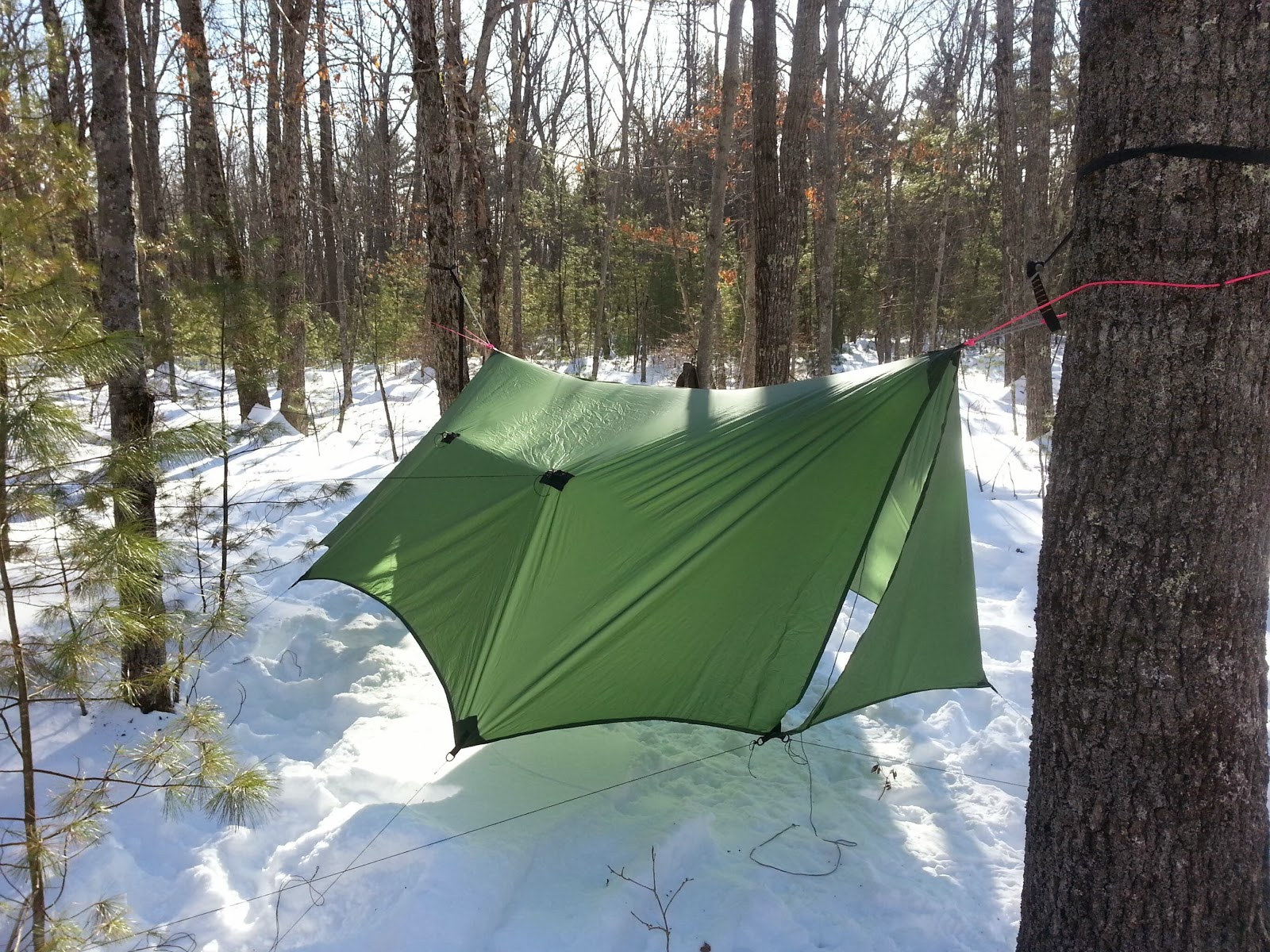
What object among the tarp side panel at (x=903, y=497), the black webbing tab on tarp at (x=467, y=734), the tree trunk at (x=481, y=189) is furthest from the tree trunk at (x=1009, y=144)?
the black webbing tab on tarp at (x=467, y=734)

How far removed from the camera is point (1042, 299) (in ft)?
7.09

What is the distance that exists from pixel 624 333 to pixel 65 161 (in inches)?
708

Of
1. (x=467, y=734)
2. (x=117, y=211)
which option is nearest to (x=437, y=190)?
(x=117, y=211)

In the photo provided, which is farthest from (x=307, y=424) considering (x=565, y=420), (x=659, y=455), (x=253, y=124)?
(x=253, y=124)

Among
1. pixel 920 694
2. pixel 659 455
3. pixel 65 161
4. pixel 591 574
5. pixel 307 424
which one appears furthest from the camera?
pixel 307 424

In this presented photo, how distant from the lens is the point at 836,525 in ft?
10.1

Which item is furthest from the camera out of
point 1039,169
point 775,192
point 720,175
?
point 1039,169

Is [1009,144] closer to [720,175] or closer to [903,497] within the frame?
[720,175]

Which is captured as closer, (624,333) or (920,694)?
(920,694)

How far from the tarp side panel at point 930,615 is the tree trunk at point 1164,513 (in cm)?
118

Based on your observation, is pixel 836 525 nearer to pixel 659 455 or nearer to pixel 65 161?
pixel 659 455

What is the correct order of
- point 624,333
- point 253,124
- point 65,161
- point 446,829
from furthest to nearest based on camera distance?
point 624,333 < point 253,124 < point 446,829 < point 65,161

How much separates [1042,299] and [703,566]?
1.56 meters

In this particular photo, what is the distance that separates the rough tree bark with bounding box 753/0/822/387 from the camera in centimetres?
Answer: 630
